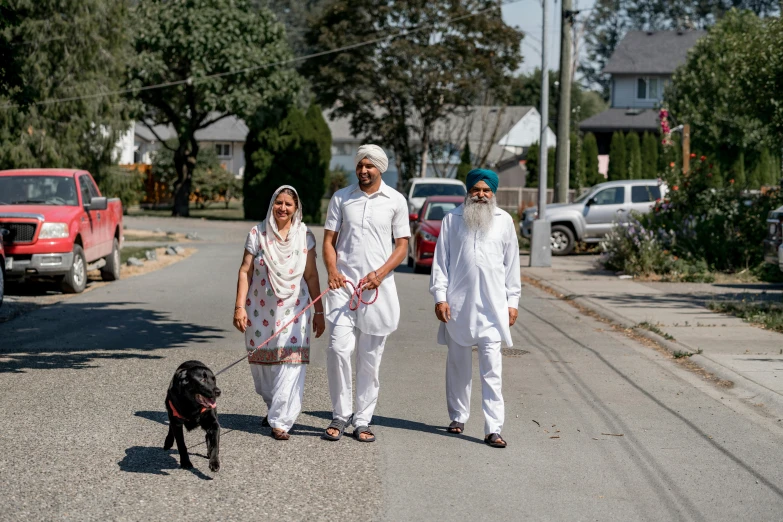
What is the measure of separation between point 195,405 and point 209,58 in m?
40.4

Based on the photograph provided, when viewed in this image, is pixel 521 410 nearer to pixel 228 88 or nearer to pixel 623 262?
pixel 623 262

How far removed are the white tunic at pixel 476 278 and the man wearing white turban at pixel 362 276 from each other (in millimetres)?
323

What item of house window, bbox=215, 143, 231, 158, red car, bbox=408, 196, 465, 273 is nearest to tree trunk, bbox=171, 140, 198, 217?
red car, bbox=408, 196, 465, 273

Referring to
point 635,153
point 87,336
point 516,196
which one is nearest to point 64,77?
point 516,196

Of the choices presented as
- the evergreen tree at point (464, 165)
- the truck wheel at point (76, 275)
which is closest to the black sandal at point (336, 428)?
the truck wheel at point (76, 275)

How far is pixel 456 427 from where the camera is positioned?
24.8 ft

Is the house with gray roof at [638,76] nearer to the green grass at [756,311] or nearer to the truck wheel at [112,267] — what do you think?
the truck wheel at [112,267]

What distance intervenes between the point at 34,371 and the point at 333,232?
13.0ft

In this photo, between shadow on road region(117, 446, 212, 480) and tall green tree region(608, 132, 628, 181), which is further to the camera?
tall green tree region(608, 132, 628, 181)

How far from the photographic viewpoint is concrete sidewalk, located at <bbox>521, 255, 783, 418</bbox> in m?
10.0

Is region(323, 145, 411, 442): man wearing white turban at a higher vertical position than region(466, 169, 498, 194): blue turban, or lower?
lower

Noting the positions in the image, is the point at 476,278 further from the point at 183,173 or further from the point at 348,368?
the point at 183,173

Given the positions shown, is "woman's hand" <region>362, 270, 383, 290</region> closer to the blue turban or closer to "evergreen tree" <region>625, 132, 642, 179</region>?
the blue turban

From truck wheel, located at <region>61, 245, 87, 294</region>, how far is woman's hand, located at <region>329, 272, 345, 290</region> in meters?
10.8
